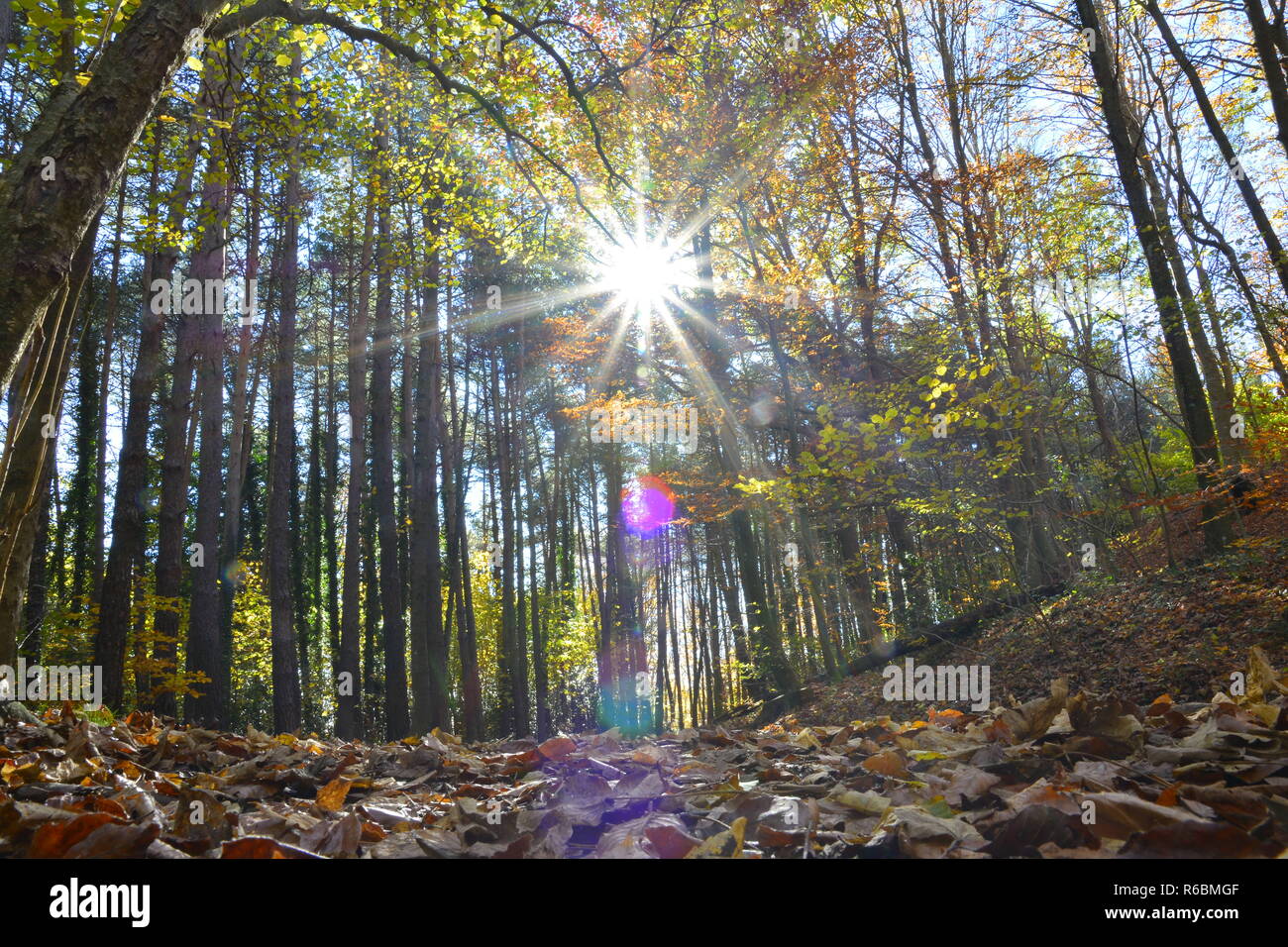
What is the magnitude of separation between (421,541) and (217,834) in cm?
1113

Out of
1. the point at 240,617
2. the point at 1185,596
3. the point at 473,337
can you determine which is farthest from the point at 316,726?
the point at 1185,596

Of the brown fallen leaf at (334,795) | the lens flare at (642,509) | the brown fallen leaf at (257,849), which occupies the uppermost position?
the lens flare at (642,509)

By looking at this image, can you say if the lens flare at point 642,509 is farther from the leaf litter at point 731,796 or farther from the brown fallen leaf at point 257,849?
the brown fallen leaf at point 257,849

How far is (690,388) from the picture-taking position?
42.7 ft

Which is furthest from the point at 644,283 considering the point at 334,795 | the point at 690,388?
the point at 334,795

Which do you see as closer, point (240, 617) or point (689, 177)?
point (689, 177)

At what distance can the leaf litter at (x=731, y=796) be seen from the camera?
146 centimetres

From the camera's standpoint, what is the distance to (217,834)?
1687mm

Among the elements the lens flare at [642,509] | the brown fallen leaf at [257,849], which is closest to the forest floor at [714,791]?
the brown fallen leaf at [257,849]

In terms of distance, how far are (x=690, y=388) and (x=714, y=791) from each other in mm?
11157

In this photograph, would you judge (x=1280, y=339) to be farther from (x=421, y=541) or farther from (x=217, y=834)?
(x=421, y=541)

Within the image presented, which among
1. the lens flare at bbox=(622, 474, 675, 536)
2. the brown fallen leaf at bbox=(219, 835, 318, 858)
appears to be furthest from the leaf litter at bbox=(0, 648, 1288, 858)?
the lens flare at bbox=(622, 474, 675, 536)

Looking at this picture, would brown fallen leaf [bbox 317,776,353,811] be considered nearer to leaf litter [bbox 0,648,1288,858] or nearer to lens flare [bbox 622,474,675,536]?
leaf litter [bbox 0,648,1288,858]

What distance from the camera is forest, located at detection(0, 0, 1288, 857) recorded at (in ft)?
7.15
